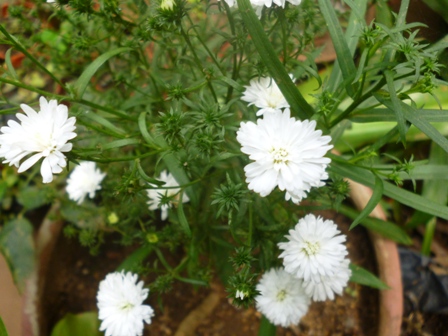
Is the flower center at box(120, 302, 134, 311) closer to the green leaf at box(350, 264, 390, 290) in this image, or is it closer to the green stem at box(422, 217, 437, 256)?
the green leaf at box(350, 264, 390, 290)

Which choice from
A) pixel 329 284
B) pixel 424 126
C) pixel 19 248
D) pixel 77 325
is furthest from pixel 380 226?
pixel 19 248

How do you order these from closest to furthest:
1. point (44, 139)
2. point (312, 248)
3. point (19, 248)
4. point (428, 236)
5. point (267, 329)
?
point (44, 139) → point (312, 248) → point (267, 329) → point (19, 248) → point (428, 236)

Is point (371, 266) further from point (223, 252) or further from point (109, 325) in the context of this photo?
point (109, 325)

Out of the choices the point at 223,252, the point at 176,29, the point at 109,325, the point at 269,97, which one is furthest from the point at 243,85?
the point at 109,325

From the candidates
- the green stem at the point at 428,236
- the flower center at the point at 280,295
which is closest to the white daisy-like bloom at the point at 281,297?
the flower center at the point at 280,295

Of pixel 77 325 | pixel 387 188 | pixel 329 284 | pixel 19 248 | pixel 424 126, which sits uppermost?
pixel 424 126

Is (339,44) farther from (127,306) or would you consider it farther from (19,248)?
(19,248)

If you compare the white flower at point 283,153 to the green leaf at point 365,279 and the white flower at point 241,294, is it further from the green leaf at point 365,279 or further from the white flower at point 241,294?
the green leaf at point 365,279

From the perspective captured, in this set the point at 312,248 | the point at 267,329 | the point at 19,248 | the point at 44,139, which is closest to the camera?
the point at 44,139

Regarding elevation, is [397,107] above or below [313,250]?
above
